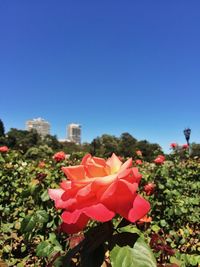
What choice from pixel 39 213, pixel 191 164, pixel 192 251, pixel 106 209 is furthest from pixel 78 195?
pixel 191 164

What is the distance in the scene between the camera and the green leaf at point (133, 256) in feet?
2.27

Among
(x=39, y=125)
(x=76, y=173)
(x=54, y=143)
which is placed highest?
(x=39, y=125)

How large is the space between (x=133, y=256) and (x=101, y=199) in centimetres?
13

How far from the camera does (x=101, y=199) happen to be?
713 millimetres

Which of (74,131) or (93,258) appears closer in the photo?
(93,258)

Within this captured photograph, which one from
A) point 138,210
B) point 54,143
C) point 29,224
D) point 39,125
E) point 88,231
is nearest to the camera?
point 138,210

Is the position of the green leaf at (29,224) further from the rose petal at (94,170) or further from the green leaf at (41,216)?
the rose petal at (94,170)

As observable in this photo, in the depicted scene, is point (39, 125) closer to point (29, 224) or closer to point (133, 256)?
point (29, 224)

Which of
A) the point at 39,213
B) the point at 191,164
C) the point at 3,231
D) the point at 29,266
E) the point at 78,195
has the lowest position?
the point at 29,266

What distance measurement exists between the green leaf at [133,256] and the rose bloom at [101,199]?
70mm

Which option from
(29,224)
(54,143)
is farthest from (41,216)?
(54,143)

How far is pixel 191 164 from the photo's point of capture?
8969mm

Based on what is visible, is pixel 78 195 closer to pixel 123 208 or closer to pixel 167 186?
pixel 123 208

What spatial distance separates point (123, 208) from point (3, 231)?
10.0 feet
